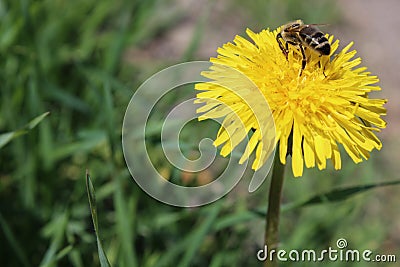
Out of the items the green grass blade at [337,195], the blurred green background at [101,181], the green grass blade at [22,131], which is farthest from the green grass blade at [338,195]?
the green grass blade at [22,131]

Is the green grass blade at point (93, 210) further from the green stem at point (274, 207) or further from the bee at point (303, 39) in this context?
the bee at point (303, 39)

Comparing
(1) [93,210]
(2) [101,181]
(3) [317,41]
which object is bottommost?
(1) [93,210]

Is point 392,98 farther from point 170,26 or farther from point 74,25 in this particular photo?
point 74,25

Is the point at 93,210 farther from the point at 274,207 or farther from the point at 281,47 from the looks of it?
the point at 281,47

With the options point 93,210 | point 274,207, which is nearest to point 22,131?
point 93,210

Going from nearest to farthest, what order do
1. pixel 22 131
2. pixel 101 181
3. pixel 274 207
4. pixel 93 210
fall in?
pixel 93 210 → pixel 274 207 → pixel 22 131 → pixel 101 181
